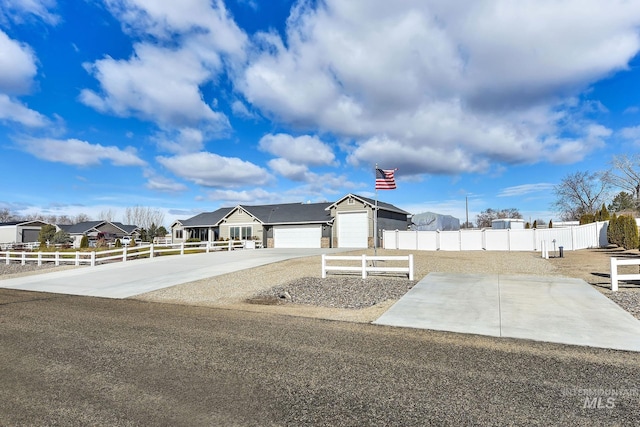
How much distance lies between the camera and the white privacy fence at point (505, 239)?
91.7 feet

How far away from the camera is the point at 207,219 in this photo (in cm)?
4422

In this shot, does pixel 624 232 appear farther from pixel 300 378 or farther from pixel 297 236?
pixel 300 378

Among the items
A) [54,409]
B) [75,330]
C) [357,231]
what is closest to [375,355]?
[54,409]

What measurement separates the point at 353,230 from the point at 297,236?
6.02 meters

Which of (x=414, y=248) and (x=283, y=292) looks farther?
(x=414, y=248)

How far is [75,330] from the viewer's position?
7.28 meters

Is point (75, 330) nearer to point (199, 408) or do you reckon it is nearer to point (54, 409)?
point (54, 409)

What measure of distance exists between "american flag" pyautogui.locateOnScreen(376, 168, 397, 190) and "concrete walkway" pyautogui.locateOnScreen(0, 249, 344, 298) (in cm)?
538

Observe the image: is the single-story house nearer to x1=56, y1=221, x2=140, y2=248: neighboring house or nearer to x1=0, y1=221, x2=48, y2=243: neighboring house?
x1=56, y1=221, x2=140, y2=248: neighboring house

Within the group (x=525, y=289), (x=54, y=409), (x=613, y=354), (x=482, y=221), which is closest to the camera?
(x=54, y=409)

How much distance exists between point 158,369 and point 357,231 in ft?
99.3

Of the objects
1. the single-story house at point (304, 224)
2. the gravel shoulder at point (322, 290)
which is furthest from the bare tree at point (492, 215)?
the gravel shoulder at point (322, 290)

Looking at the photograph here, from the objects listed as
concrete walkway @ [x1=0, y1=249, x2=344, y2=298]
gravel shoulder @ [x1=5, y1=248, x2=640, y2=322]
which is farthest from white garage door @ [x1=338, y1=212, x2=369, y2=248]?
gravel shoulder @ [x1=5, y1=248, x2=640, y2=322]

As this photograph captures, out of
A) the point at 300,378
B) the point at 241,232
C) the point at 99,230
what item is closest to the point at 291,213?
the point at 241,232
